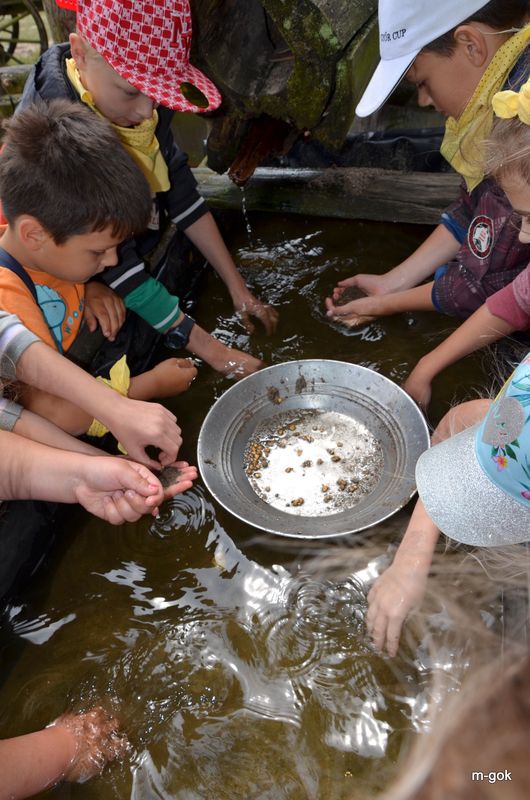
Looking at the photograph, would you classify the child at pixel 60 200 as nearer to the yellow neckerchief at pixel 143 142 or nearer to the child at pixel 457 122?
the yellow neckerchief at pixel 143 142

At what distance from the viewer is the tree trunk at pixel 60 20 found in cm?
288

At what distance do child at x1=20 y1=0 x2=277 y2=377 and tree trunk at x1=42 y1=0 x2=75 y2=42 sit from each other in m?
0.66

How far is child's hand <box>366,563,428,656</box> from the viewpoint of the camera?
1.69 meters

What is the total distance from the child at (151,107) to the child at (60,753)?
1349 mm

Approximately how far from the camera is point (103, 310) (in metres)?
2.43

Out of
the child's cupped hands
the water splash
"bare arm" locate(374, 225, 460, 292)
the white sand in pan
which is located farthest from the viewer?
the water splash

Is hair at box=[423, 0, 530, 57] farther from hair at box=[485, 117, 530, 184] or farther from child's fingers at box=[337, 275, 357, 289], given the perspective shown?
child's fingers at box=[337, 275, 357, 289]

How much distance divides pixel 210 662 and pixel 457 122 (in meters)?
1.95

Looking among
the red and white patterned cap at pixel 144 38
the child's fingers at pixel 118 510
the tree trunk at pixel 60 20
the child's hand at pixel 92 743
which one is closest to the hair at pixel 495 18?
the red and white patterned cap at pixel 144 38

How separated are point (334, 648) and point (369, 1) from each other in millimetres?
2224

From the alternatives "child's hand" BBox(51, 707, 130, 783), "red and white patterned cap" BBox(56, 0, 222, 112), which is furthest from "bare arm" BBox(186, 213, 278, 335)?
"child's hand" BBox(51, 707, 130, 783)

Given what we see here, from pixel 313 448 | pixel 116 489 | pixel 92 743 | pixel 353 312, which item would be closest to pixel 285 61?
pixel 353 312

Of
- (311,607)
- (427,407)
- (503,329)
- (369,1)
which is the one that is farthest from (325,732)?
(369,1)

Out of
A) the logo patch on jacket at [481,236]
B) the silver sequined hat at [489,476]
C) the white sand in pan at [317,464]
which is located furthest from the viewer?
the logo patch on jacket at [481,236]
